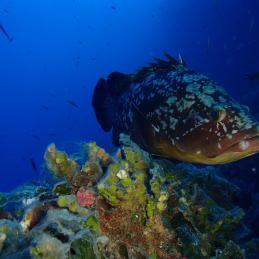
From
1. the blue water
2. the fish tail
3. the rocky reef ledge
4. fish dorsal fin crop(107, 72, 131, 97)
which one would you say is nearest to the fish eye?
the rocky reef ledge

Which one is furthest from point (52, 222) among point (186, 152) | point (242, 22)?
point (242, 22)

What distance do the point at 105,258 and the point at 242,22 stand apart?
177 feet

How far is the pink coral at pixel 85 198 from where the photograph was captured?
2.84 m

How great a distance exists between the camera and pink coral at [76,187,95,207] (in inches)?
112

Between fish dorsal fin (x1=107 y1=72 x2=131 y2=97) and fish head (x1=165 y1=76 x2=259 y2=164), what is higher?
fish dorsal fin (x1=107 y1=72 x2=131 y2=97)

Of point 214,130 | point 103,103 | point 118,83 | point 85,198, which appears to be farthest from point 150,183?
point 103,103

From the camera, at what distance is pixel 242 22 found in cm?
5075

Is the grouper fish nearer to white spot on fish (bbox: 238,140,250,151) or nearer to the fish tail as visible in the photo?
white spot on fish (bbox: 238,140,250,151)

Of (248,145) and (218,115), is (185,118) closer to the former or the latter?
(218,115)

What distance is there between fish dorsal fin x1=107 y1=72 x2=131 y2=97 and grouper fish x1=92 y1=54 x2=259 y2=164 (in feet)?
1.37

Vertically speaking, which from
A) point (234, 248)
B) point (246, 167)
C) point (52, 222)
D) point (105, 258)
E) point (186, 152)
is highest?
point (246, 167)

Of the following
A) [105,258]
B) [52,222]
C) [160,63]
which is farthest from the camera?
[160,63]

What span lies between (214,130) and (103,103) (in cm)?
336

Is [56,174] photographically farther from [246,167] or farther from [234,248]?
[246,167]
